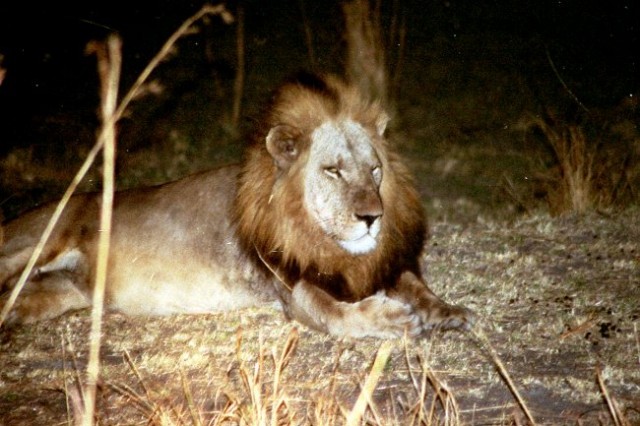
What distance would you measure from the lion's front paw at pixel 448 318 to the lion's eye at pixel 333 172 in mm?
764

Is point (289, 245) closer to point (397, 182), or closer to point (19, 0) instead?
point (397, 182)

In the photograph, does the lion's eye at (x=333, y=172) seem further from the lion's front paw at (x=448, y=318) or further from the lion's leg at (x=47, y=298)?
the lion's leg at (x=47, y=298)

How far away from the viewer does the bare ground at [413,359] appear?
9.30 ft

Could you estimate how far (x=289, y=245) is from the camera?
397 centimetres

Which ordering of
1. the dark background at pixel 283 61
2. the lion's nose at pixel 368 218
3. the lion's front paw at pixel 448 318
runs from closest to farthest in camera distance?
the lion's nose at pixel 368 218
the lion's front paw at pixel 448 318
the dark background at pixel 283 61

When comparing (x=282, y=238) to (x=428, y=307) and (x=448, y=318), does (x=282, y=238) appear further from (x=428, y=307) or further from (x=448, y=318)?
(x=448, y=318)

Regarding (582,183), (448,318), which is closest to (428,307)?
(448,318)

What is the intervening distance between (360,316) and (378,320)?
0.28 ft

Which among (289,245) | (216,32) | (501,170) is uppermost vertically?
(216,32)

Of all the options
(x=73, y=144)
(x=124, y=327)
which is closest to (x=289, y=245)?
(x=124, y=327)

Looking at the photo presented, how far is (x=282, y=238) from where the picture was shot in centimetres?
399

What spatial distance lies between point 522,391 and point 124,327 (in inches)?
88.8

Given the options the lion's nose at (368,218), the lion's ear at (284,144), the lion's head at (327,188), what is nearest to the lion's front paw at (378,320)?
the lion's head at (327,188)

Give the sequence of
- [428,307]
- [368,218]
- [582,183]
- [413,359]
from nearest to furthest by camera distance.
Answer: [413,359]
[368,218]
[428,307]
[582,183]
